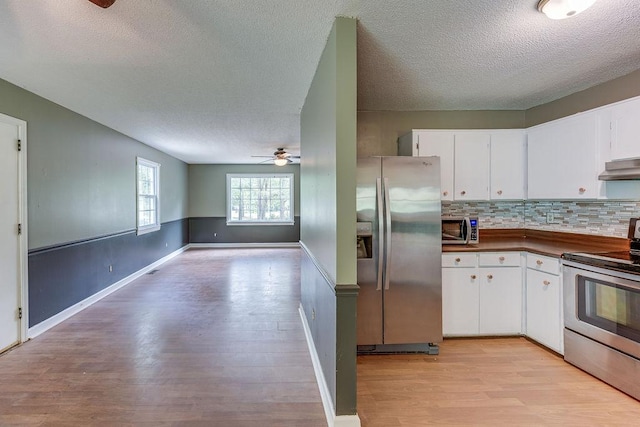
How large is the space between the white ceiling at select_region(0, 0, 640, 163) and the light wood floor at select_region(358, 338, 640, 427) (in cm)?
236

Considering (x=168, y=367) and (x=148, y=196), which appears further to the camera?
(x=148, y=196)

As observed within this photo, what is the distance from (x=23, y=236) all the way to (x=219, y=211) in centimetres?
649

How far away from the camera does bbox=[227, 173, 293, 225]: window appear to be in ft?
31.7

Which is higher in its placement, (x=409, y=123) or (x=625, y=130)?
(x=409, y=123)

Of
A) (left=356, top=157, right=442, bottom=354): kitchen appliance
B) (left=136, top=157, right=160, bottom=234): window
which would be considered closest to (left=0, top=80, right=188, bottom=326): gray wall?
Result: (left=136, top=157, right=160, bottom=234): window

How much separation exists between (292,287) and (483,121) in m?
3.46

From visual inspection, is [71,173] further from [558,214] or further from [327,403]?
[558,214]

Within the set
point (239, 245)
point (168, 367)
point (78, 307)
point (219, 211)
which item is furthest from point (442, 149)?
point (219, 211)

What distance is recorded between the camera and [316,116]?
270cm

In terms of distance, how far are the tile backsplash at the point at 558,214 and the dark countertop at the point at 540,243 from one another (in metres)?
0.06

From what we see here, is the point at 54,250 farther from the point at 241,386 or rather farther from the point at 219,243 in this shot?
the point at 219,243

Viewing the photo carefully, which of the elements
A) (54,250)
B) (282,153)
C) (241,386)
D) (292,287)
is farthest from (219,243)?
(241,386)

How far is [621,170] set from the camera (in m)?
2.54

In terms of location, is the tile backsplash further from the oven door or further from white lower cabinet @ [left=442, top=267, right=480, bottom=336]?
white lower cabinet @ [left=442, top=267, right=480, bottom=336]
